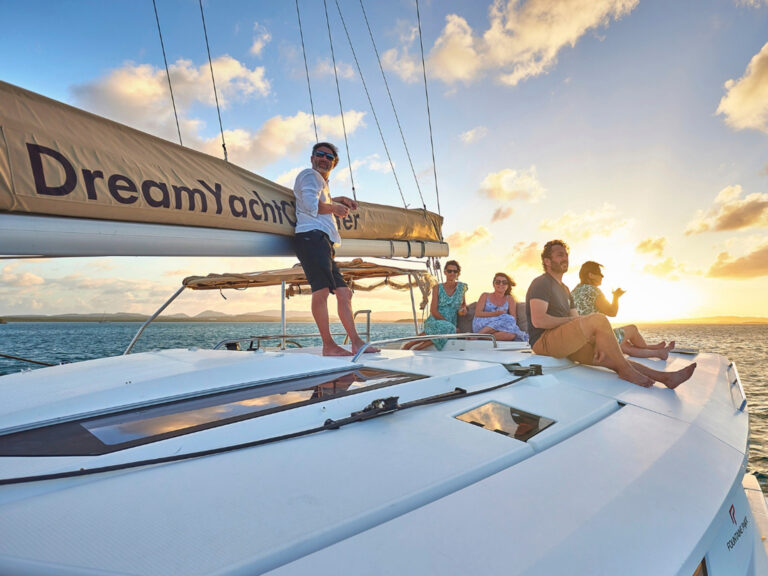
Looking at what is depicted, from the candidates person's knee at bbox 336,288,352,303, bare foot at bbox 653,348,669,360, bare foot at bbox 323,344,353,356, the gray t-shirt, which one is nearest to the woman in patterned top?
bare foot at bbox 653,348,669,360

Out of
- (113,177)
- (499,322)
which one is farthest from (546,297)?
(113,177)

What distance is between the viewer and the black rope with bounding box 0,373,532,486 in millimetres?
1037

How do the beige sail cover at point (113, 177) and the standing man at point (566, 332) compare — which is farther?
the standing man at point (566, 332)

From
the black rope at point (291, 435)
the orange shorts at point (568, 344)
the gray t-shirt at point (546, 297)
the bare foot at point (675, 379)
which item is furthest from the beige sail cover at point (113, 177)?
the bare foot at point (675, 379)

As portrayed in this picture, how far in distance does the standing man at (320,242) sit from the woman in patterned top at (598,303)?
8.12 feet

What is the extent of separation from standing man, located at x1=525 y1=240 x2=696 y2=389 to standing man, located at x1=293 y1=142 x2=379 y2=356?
126cm

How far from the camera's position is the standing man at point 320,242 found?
2900mm

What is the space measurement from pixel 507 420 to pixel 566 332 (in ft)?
4.68

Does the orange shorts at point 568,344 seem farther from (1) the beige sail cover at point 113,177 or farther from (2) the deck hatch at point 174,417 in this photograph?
(1) the beige sail cover at point 113,177

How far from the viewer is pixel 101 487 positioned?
1012 millimetres

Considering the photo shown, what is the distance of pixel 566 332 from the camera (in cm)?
283

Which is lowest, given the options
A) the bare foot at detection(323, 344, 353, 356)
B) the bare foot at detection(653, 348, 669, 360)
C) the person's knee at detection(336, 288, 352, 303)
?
the bare foot at detection(653, 348, 669, 360)

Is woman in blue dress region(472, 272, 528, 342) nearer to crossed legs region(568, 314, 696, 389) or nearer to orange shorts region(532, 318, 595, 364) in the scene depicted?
orange shorts region(532, 318, 595, 364)

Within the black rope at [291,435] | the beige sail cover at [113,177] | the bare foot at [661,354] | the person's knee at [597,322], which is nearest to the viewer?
the black rope at [291,435]
